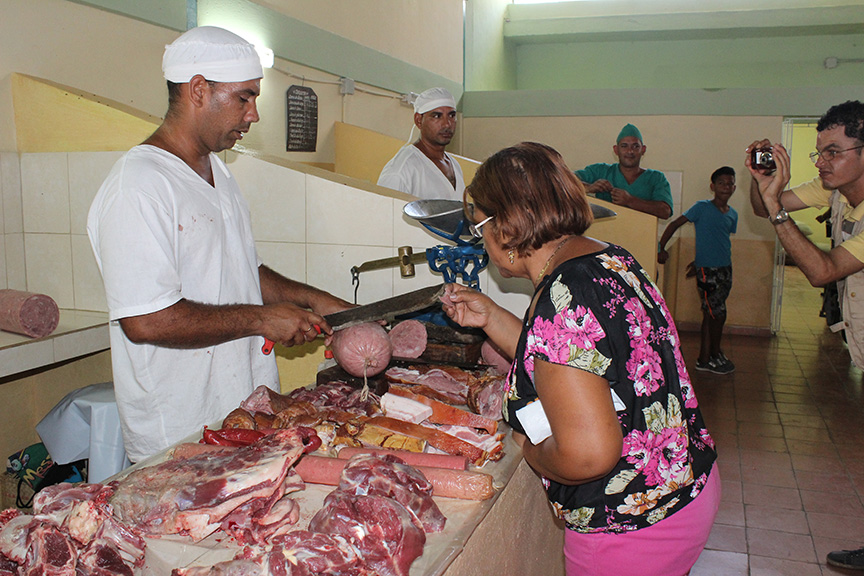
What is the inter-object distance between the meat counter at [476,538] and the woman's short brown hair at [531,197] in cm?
66

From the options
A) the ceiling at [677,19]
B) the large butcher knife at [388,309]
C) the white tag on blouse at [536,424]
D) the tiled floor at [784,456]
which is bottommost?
the tiled floor at [784,456]

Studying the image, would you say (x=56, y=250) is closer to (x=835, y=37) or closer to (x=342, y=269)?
(x=342, y=269)

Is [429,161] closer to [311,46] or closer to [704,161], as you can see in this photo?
[311,46]

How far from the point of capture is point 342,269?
3.71 meters

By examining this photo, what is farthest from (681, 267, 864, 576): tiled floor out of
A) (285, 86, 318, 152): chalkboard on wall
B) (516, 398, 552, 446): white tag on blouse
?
(285, 86, 318, 152): chalkboard on wall

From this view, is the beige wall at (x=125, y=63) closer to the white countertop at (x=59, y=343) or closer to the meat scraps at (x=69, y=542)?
the white countertop at (x=59, y=343)

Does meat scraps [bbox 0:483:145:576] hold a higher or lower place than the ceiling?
lower

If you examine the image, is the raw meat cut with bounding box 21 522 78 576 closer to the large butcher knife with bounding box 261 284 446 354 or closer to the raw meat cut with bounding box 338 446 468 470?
the raw meat cut with bounding box 338 446 468 470

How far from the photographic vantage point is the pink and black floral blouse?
4.99 ft

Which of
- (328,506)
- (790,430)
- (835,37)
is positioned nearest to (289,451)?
(328,506)

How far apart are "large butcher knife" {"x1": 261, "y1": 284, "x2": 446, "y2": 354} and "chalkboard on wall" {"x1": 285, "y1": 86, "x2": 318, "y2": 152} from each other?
3.49 metres

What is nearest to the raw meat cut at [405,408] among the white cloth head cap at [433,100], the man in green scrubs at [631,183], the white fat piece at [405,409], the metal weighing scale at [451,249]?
the white fat piece at [405,409]

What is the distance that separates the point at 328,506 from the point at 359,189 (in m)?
2.28

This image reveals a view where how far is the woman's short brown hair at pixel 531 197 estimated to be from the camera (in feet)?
5.44
